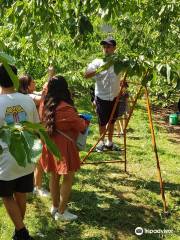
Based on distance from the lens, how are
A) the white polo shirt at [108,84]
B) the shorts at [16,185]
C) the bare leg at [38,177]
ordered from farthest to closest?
the white polo shirt at [108,84] → the bare leg at [38,177] → the shorts at [16,185]

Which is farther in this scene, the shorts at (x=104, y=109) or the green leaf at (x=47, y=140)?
the shorts at (x=104, y=109)

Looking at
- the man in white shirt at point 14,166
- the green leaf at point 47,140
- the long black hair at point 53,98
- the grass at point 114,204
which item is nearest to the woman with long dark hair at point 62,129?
the long black hair at point 53,98

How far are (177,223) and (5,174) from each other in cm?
201

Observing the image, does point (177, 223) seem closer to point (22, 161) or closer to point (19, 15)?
point (19, 15)

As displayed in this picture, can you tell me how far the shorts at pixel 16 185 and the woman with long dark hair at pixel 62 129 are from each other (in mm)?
537

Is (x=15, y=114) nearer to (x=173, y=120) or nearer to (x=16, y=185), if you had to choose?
(x=16, y=185)

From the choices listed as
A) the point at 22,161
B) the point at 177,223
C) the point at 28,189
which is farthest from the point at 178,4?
the point at 22,161

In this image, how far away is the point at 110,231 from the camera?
14.4 feet

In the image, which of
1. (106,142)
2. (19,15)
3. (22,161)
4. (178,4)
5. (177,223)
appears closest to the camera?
(22,161)

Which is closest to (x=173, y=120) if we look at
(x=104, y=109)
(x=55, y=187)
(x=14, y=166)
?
(x=104, y=109)

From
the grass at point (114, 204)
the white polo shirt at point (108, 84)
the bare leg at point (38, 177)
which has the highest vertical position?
the white polo shirt at point (108, 84)

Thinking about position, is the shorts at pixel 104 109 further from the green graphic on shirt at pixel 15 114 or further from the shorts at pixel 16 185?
the green graphic on shirt at pixel 15 114

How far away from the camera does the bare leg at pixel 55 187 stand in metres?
4.45

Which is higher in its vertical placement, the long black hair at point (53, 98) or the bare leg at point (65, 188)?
the long black hair at point (53, 98)
